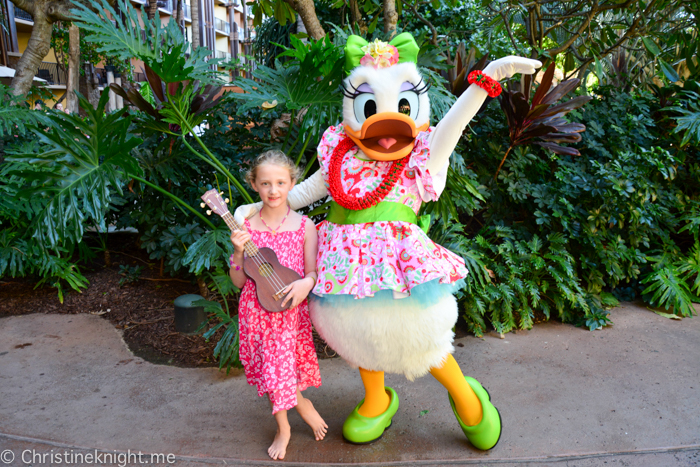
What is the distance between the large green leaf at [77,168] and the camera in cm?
225

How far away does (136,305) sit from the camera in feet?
11.5

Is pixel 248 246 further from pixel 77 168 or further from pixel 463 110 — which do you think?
pixel 77 168

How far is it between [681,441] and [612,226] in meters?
1.77

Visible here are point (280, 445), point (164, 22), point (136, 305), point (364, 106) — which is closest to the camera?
point (364, 106)

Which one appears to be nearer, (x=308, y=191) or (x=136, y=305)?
(x=308, y=191)

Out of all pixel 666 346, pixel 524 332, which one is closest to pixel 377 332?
pixel 524 332

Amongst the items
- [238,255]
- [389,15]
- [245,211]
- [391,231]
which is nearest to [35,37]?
[389,15]

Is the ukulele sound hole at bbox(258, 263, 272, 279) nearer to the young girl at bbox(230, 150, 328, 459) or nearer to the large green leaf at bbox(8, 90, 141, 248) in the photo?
the young girl at bbox(230, 150, 328, 459)

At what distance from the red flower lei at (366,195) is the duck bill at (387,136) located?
0.16 ft

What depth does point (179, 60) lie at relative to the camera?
7.17 ft

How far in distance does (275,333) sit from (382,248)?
0.55m

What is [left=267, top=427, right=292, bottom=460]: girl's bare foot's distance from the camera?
2.00 meters

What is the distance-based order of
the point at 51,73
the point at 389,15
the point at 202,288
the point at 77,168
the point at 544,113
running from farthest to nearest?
the point at 51,73 < the point at 389,15 < the point at 202,288 < the point at 544,113 < the point at 77,168

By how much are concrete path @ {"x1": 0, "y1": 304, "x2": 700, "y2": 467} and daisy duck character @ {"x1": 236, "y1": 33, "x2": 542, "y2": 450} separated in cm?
32
